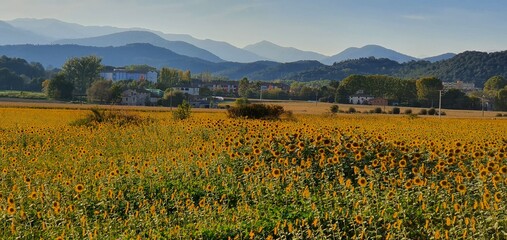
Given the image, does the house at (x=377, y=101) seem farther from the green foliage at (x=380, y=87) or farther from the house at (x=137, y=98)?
the house at (x=137, y=98)

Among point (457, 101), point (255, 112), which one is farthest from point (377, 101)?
point (255, 112)

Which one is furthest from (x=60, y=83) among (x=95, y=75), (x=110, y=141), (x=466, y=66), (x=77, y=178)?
(x=466, y=66)

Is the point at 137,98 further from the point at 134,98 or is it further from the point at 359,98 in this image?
the point at 359,98

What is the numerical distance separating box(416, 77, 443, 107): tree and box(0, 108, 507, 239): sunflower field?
8285cm

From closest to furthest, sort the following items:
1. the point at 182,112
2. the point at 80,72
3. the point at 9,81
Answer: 1. the point at 182,112
2. the point at 80,72
3. the point at 9,81

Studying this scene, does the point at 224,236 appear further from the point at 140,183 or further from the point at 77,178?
the point at 77,178

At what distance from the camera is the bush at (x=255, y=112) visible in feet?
97.8

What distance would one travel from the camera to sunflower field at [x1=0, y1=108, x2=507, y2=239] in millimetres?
6336

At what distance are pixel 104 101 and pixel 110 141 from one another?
66.5m

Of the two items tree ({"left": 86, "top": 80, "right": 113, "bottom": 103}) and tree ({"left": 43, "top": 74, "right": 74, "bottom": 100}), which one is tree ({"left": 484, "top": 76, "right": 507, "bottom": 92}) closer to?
tree ({"left": 86, "top": 80, "right": 113, "bottom": 103})

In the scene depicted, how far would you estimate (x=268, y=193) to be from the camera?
25.6 feet

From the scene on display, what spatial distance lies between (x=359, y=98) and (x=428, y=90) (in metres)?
13.6

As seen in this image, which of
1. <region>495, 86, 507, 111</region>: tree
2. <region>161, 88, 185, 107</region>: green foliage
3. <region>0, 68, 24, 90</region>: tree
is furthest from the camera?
<region>0, 68, 24, 90</region>: tree

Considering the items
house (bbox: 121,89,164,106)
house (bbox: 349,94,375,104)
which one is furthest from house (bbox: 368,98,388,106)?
house (bbox: 121,89,164,106)
